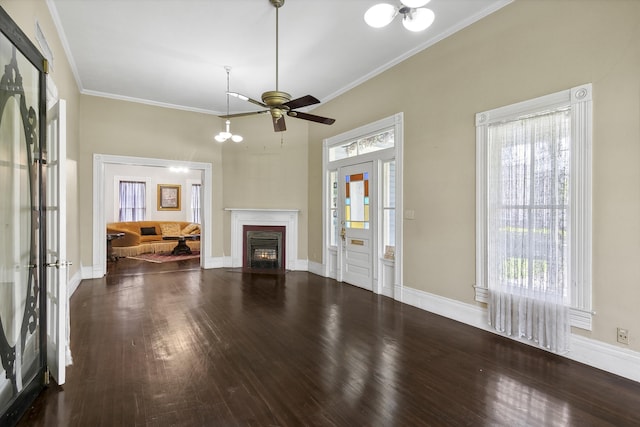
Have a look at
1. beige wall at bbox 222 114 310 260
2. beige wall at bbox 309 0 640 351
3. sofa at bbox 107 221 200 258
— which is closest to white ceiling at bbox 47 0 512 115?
beige wall at bbox 309 0 640 351

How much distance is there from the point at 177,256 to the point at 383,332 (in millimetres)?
7007

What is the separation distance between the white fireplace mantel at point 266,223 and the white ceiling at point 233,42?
2.38m

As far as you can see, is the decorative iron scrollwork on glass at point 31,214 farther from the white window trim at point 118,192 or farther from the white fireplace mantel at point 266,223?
the white window trim at point 118,192

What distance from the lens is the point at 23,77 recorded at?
92.7 inches

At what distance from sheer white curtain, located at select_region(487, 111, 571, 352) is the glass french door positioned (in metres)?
3.94

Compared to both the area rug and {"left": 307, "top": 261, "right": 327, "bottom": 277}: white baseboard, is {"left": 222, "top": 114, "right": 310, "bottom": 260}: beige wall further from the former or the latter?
the area rug

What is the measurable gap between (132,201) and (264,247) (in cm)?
644

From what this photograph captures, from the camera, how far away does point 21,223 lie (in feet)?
8.05

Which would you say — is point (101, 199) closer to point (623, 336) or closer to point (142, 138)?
point (142, 138)

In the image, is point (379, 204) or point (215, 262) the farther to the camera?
point (215, 262)

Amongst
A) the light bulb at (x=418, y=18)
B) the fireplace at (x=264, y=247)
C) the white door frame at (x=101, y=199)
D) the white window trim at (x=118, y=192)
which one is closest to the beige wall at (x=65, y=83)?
the white door frame at (x=101, y=199)

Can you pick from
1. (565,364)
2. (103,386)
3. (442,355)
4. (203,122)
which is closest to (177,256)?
(203,122)

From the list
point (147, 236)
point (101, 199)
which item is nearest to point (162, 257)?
point (147, 236)

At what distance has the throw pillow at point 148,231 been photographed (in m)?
9.80
